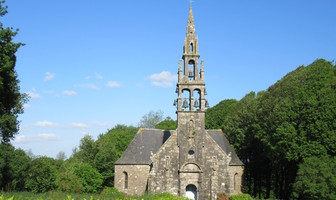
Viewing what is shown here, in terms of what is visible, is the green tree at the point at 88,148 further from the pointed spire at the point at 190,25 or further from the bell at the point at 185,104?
the pointed spire at the point at 190,25

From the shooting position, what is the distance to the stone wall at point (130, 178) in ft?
120

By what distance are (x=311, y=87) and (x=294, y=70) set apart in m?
6.18

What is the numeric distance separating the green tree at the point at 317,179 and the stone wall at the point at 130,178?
1549 centimetres

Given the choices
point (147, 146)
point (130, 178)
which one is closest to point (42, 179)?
point (130, 178)

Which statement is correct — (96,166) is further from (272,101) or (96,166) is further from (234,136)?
(272,101)

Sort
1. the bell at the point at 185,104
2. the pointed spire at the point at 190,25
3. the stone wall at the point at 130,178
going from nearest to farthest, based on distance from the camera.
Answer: the bell at the point at 185,104
the pointed spire at the point at 190,25
the stone wall at the point at 130,178

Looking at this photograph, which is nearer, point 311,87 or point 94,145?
point 311,87

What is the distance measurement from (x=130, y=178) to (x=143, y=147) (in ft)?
11.7

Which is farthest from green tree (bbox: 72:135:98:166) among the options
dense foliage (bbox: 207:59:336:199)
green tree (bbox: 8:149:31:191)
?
dense foliage (bbox: 207:59:336:199)

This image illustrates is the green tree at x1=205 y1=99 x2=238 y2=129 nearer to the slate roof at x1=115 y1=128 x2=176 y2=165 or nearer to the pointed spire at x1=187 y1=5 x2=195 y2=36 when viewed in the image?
the slate roof at x1=115 y1=128 x2=176 y2=165

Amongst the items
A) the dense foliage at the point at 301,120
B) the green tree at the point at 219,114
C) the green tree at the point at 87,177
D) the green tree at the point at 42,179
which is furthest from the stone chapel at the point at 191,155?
the green tree at the point at 219,114

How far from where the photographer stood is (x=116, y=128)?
71750mm

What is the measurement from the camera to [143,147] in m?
38.3

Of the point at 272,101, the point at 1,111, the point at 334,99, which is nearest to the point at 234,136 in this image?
the point at 272,101
